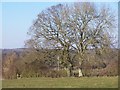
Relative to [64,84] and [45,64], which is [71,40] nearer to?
[45,64]

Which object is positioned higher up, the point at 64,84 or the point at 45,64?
the point at 45,64

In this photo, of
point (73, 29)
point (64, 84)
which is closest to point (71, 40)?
point (73, 29)

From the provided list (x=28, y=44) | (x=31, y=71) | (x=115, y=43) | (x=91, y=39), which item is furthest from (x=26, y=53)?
(x=115, y=43)

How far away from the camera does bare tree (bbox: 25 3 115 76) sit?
3028cm

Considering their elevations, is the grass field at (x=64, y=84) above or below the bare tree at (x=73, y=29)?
below

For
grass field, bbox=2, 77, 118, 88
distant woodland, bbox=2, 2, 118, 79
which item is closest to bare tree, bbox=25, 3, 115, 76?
distant woodland, bbox=2, 2, 118, 79

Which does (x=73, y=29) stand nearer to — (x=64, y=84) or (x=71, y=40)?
(x=71, y=40)

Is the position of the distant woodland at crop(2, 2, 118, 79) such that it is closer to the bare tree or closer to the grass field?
the bare tree

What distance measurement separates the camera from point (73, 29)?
30375 millimetres

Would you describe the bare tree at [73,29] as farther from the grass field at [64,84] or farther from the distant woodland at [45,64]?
the grass field at [64,84]

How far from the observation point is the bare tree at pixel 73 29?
99.3 ft

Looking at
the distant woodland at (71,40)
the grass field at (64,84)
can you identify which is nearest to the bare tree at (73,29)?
the distant woodland at (71,40)

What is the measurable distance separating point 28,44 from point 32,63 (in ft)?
7.76

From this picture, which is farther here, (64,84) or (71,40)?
(71,40)
